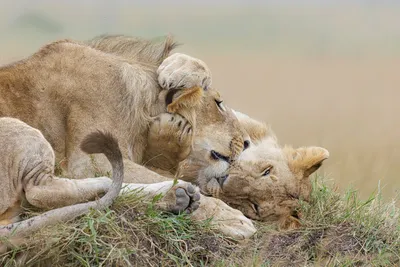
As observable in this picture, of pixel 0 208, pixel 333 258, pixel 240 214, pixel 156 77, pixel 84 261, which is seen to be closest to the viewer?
pixel 84 261

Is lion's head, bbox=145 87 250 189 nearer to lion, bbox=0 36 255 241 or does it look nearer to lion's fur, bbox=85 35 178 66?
lion, bbox=0 36 255 241

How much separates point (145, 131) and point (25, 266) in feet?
4.35

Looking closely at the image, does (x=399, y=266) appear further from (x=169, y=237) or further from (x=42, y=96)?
(x=42, y=96)

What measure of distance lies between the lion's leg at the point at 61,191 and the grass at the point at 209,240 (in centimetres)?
14

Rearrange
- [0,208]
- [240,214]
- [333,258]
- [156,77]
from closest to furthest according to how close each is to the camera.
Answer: [0,208]
[333,258]
[240,214]
[156,77]

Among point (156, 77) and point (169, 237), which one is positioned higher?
point (156, 77)

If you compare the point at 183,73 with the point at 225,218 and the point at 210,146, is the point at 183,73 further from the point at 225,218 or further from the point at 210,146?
the point at 225,218

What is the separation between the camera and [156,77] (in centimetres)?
504

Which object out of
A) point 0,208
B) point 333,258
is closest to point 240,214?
point 333,258

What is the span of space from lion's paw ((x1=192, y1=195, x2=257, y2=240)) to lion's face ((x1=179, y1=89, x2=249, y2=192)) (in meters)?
0.40

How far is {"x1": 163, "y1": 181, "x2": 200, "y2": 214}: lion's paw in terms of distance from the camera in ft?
14.2

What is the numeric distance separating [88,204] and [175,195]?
50cm

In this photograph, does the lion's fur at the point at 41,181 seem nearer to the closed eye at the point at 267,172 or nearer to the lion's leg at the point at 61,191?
the lion's leg at the point at 61,191

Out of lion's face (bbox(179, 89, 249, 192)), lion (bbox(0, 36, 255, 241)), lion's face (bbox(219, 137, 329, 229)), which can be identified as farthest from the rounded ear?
lion's face (bbox(219, 137, 329, 229))
